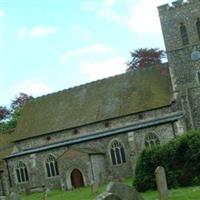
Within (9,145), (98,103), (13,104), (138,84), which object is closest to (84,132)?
(98,103)

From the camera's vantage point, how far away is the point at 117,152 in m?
43.2

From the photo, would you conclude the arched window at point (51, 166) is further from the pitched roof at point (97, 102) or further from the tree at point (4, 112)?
the tree at point (4, 112)

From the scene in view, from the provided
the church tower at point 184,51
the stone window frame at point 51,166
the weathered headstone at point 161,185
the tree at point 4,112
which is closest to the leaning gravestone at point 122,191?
the weathered headstone at point 161,185

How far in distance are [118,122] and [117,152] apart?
2.45 meters

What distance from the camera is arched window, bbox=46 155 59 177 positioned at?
149 feet

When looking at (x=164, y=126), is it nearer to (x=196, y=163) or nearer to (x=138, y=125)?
(x=138, y=125)

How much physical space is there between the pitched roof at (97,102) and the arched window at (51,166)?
260 centimetres

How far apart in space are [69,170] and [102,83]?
30.2 feet

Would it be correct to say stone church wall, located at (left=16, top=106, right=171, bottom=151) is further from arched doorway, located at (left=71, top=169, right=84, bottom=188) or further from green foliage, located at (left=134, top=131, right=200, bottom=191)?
green foliage, located at (left=134, top=131, right=200, bottom=191)

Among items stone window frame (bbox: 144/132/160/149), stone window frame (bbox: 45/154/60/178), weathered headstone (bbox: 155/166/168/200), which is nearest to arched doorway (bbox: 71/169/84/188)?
stone window frame (bbox: 45/154/60/178)

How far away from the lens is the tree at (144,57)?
59719 mm

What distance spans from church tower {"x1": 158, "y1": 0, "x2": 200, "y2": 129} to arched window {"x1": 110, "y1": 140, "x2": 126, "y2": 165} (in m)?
5.77

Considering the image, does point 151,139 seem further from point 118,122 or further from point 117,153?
point 118,122

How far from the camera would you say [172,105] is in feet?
137
